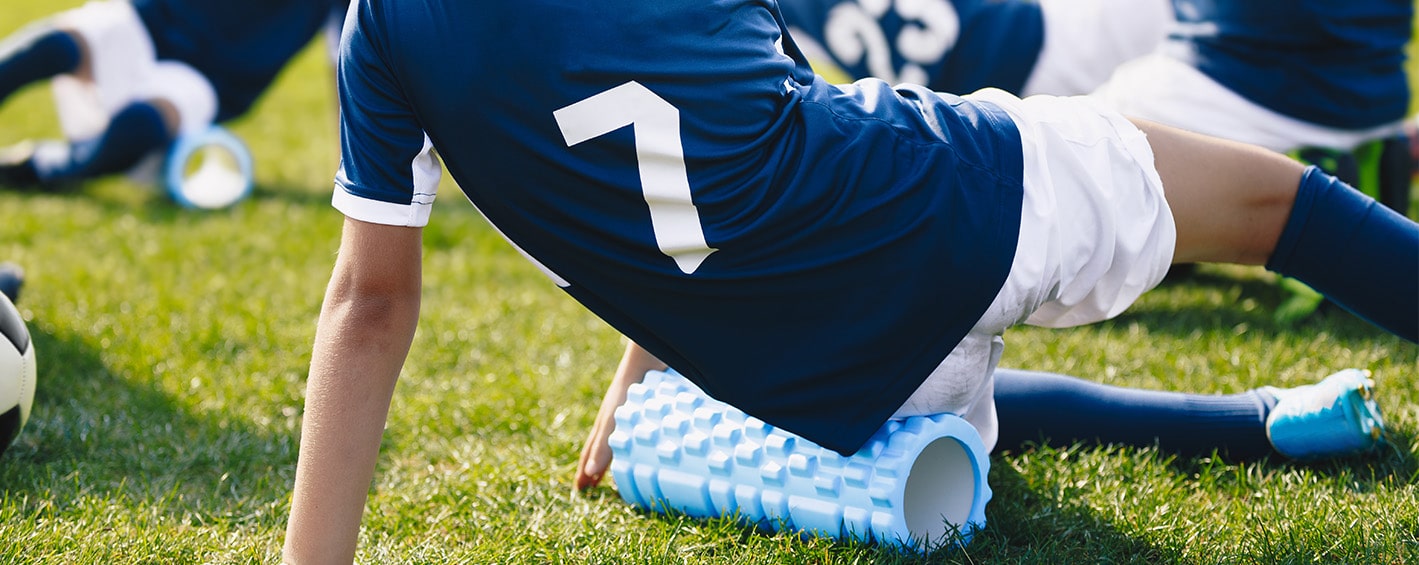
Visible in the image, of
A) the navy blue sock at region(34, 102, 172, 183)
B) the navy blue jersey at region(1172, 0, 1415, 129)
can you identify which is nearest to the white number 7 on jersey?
the navy blue jersey at region(1172, 0, 1415, 129)

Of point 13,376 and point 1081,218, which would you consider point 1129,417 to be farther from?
point 13,376

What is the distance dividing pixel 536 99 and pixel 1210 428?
1.06 metres

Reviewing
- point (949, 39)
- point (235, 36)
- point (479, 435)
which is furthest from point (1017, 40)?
point (235, 36)

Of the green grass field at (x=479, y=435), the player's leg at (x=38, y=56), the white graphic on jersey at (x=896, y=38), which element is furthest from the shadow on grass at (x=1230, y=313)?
the player's leg at (x=38, y=56)

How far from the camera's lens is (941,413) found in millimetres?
1522

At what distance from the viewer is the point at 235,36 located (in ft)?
12.8

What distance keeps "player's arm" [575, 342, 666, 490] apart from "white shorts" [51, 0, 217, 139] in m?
2.44

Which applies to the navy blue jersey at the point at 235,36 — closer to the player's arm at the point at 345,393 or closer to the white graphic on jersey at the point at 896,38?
the white graphic on jersey at the point at 896,38

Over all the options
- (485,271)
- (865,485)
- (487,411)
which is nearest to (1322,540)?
(865,485)

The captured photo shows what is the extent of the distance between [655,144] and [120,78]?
2.96m

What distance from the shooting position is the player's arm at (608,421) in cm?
174

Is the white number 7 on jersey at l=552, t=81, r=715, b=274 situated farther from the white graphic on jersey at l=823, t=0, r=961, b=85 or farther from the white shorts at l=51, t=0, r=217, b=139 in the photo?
the white shorts at l=51, t=0, r=217, b=139

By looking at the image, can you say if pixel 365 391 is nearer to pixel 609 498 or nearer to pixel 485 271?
pixel 609 498

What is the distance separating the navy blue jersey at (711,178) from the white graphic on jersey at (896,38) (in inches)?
57.2
